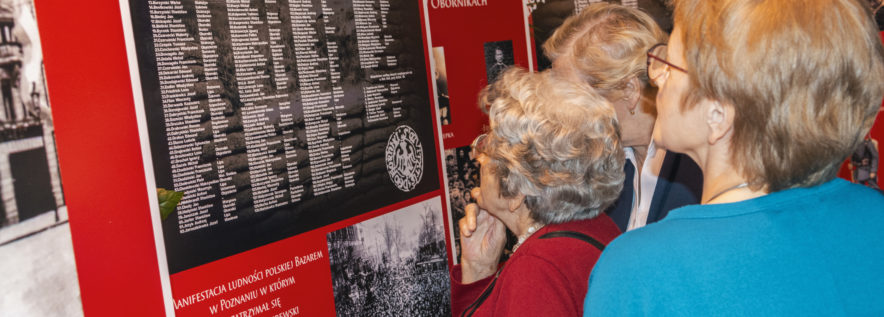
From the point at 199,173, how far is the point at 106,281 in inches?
15.9

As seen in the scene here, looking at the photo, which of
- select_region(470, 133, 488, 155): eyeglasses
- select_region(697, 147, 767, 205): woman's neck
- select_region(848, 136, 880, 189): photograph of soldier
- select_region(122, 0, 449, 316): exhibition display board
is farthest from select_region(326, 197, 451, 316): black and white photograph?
select_region(848, 136, 880, 189): photograph of soldier

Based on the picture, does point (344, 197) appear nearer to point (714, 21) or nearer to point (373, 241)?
point (373, 241)

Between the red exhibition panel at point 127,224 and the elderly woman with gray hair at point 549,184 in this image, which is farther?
the red exhibition panel at point 127,224

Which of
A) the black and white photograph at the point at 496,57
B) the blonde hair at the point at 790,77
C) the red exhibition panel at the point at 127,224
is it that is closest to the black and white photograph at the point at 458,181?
the black and white photograph at the point at 496,57

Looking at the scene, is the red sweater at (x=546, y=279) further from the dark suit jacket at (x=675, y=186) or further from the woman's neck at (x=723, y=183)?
the dark suit jacket at (x=675, y=186)

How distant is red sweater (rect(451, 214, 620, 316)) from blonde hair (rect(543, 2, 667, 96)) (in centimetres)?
89

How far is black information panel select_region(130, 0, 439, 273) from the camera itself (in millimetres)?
1918

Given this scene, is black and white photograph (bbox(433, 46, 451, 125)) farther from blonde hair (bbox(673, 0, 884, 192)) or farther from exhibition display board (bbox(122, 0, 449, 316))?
blonde hair (bbox(673, 0, 884, 192))

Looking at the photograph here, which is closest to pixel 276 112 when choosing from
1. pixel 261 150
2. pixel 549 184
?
pixel 261 150

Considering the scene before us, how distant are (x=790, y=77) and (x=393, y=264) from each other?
2.01 m

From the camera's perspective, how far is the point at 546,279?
1.47m

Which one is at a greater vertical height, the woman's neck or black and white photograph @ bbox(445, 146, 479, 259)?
the woman's neck

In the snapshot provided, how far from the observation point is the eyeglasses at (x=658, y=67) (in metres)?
1.21

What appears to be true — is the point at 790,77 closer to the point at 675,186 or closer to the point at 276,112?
the point at 675,186
